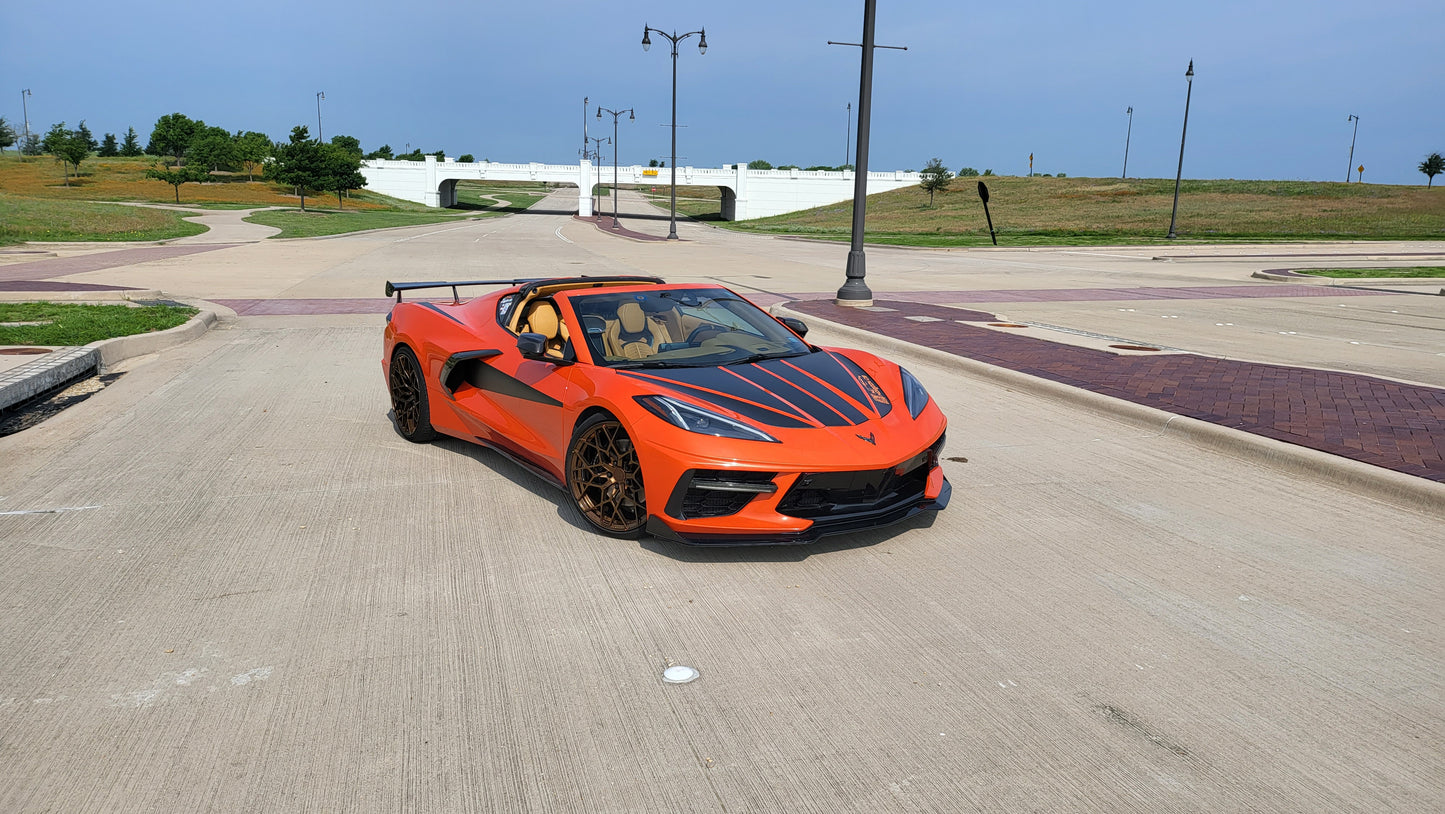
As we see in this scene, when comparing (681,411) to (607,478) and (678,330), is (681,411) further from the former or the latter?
(678,330)

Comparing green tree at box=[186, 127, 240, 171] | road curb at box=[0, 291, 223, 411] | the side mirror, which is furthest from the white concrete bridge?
the side mirror

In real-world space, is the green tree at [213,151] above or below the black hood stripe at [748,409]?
above

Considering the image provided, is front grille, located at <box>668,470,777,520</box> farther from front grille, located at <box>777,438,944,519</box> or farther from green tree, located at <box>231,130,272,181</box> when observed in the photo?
green tree, located at <box>231,130,272,181</box>

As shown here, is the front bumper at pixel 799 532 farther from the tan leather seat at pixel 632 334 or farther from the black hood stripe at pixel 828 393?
the tan leather seat at pixel 632 334

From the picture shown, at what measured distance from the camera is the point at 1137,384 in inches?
354

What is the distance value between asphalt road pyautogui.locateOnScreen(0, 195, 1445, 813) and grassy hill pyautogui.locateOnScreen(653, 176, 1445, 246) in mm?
37050

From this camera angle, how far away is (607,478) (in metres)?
5.13

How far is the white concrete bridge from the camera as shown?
3907 inches

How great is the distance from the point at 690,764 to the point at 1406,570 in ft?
12.7

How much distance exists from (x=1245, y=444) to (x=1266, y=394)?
1930 millimetres

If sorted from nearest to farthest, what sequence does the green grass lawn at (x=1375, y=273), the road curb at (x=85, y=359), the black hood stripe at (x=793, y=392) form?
the black hood stripe at (x=793, y=392), the road curb at (x=85, y=359), the green grass lawn at (x=1375, y=273)

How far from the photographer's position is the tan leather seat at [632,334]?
566 centimetres

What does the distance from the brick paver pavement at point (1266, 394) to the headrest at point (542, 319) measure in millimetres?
4961

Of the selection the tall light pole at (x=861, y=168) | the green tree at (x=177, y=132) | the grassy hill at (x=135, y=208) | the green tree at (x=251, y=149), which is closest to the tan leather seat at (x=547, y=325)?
the tall light pole at (x=861, y=168)
